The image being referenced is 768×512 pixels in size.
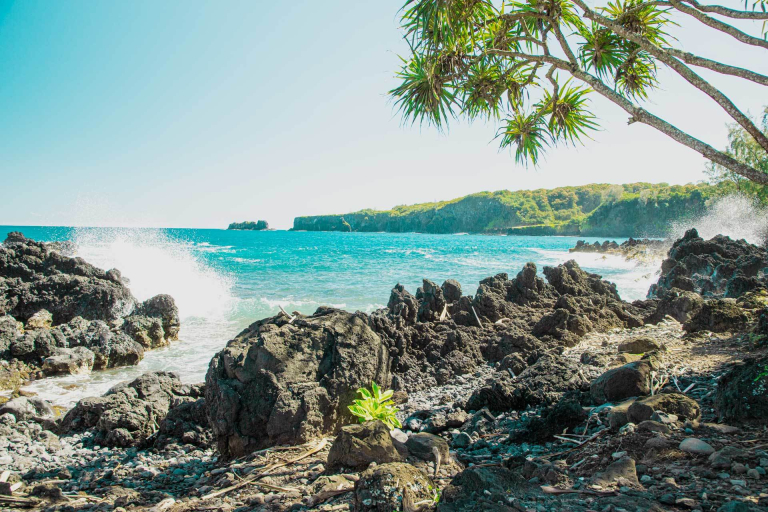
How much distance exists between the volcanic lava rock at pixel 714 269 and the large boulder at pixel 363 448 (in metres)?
9.31

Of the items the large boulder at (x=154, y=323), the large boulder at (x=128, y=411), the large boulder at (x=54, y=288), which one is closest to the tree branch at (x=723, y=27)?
the large boulder at (x=128, y=411)

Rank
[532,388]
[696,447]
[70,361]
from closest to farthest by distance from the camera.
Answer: [696,447], [532,388], [70,361]

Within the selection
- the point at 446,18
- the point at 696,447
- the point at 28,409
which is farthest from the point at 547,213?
the point at 696,447

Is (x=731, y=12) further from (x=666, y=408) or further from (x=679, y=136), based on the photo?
(x=666, y=408)

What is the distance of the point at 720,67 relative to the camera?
126 inches

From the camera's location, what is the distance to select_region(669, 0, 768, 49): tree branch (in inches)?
119

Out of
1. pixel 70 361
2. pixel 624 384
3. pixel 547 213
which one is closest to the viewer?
pixel 624 384

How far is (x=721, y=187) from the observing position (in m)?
31.9

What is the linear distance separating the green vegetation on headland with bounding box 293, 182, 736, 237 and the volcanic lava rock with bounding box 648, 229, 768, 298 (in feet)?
185

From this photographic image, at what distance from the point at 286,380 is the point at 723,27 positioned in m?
4.21

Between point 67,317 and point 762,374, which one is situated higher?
point 762,374

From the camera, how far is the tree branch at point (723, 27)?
3033 mm

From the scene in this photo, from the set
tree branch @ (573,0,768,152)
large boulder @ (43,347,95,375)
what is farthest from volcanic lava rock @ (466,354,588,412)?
large boulder @ (43,347,95,375)

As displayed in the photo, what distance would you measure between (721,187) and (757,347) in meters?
35.3
